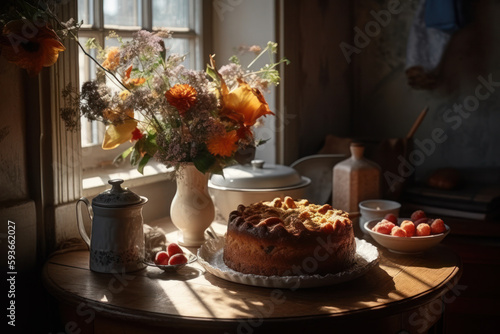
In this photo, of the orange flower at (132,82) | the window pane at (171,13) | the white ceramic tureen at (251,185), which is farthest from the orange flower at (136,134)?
the window pane at (171,13)

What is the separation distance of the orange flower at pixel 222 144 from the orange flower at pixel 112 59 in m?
0.32

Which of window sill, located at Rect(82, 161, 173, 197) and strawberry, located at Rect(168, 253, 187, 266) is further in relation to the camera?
window sill, located at Rect(82, 161, 173, 197)

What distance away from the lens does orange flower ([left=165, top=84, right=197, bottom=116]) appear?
60.6 inches

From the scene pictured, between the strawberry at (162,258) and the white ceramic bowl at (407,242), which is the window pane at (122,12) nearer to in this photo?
the strawberry at (162,258)

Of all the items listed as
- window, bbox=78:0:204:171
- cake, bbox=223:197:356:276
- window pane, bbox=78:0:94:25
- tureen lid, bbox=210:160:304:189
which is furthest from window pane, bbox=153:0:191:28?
cake, bbox=223:197:356:276

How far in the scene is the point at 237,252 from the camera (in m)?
1.47

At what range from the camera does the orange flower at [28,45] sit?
4.38 ft

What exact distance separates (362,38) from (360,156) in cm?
102

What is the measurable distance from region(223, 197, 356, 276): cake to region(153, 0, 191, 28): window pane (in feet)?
3.19

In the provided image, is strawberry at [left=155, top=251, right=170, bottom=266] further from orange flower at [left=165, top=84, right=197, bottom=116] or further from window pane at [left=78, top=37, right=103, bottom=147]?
window pane at [left=78, top=37, right=103, bottom=147]

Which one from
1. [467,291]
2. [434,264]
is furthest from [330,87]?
[434,264]

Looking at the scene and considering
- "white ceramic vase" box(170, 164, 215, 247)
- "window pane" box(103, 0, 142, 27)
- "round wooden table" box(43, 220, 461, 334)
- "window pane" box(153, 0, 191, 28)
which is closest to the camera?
"round wooden table" box(43, 220, 461, 334)

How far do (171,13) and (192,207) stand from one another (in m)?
0.84

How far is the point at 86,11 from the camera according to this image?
1.90 metres
